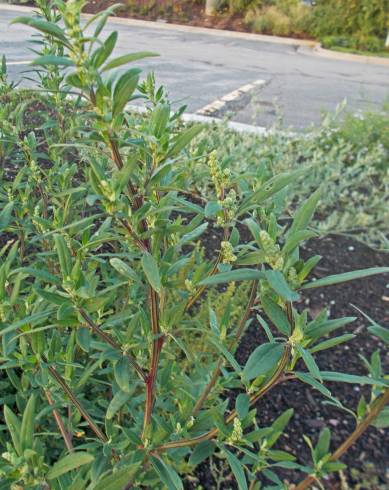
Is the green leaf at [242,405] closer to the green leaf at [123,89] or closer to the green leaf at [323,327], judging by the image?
the green leaf at [323,327]

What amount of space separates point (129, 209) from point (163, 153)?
13 cm

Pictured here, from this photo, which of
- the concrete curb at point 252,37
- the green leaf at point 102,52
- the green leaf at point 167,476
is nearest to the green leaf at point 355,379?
the green leaf at point 167,476

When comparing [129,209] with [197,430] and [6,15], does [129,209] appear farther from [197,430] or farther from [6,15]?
[6,15]

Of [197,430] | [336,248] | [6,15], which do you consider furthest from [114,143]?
[6,15]

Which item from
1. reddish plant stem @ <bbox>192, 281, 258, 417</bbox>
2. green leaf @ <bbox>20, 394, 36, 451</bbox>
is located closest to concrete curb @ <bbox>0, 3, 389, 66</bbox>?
reddish plant stem @ <bbox>192, 281, 258, 417</bbox>

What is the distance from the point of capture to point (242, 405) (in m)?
1.01

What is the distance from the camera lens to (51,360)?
116 cm

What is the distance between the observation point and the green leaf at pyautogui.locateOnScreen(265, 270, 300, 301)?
73 cm

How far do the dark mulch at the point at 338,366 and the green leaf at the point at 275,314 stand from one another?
2.28 ft

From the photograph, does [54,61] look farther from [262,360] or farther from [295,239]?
[262,360]

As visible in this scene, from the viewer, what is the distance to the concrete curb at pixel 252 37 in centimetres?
1516

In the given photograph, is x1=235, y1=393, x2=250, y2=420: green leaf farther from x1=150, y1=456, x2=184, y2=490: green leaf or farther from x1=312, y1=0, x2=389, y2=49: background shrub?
x1=312, y1=0, x2=389, y2=49: background shrub

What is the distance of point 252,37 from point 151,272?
1776 cm

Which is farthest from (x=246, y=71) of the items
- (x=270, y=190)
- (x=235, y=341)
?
(x=270, y=190)
